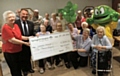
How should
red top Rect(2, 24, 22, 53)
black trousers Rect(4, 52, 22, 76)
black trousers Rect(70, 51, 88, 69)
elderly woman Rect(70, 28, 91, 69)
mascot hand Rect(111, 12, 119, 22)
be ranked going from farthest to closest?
black trousers Rect(70, 51, 88, 69) < elderly woman Rect(70, 28, 91, 69) < mascot hand Rect(111, 12, 119, 22) < black trousers Rect(4, 52, 22, 76) < red top Rect(2, 24, 22, 53)

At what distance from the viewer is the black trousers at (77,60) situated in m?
3.49

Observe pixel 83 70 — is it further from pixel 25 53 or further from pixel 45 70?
pixel 25 53

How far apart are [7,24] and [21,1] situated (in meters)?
3.94

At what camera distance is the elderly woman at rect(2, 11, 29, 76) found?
7.52 ft

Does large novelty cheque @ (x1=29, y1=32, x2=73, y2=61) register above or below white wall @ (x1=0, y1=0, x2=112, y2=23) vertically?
below

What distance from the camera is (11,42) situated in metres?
2.34

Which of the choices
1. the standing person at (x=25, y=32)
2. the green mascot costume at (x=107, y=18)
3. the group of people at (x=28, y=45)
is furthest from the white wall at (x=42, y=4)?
the standing person at (x=25, y=32)

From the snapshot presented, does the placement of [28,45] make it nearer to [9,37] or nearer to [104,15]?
[9,37]

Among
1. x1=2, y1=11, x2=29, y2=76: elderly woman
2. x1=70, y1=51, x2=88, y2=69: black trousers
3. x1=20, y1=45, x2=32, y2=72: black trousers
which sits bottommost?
x1=70, y1=51, x2=88, y2=69: black trousers

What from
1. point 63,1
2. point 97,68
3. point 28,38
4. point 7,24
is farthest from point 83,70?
point 63,1

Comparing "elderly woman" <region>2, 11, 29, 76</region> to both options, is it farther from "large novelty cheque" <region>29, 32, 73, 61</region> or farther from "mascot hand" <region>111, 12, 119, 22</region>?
"mascot hand" <region>111, 12, 119, 22</region>

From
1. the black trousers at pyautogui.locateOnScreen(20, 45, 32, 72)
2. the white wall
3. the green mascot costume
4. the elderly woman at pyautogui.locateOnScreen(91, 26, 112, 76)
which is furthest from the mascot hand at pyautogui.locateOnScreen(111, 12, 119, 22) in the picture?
the white wall

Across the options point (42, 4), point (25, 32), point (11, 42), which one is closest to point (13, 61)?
point (11, 42)

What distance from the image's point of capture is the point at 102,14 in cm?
320
